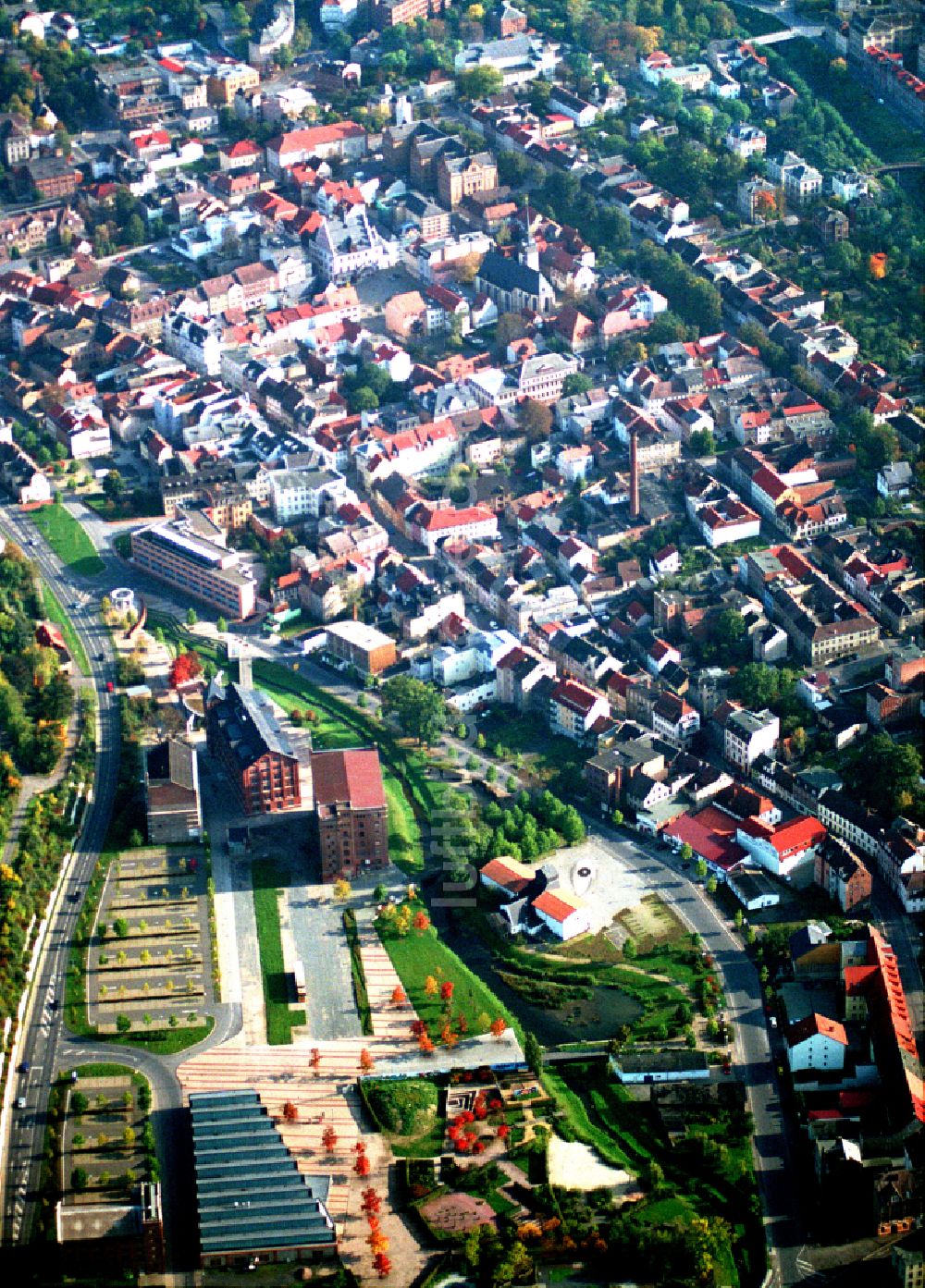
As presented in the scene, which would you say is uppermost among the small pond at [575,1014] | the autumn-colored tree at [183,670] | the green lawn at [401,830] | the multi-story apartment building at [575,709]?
the autumn-colored tree at [183,670]

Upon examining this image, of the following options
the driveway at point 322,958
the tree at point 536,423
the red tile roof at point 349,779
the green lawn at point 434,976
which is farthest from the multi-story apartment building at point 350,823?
the tree at point 536,423

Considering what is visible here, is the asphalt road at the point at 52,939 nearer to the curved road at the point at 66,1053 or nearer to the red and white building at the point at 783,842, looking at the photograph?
the curved road at the point at 66,1053

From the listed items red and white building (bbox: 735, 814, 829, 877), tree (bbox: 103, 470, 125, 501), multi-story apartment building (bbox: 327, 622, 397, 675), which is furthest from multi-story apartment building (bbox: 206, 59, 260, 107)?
red and white building (bbox: 735, 814, 829, 877)

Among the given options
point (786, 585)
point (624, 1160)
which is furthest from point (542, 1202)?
point (786, 585)

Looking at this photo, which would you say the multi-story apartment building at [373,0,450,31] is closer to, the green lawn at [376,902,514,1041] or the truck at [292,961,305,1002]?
the green lawn at [376,902,514,1041]

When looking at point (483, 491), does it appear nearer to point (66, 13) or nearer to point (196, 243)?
point (196, 243)

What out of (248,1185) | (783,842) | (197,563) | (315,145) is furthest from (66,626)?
A: (315,145)
